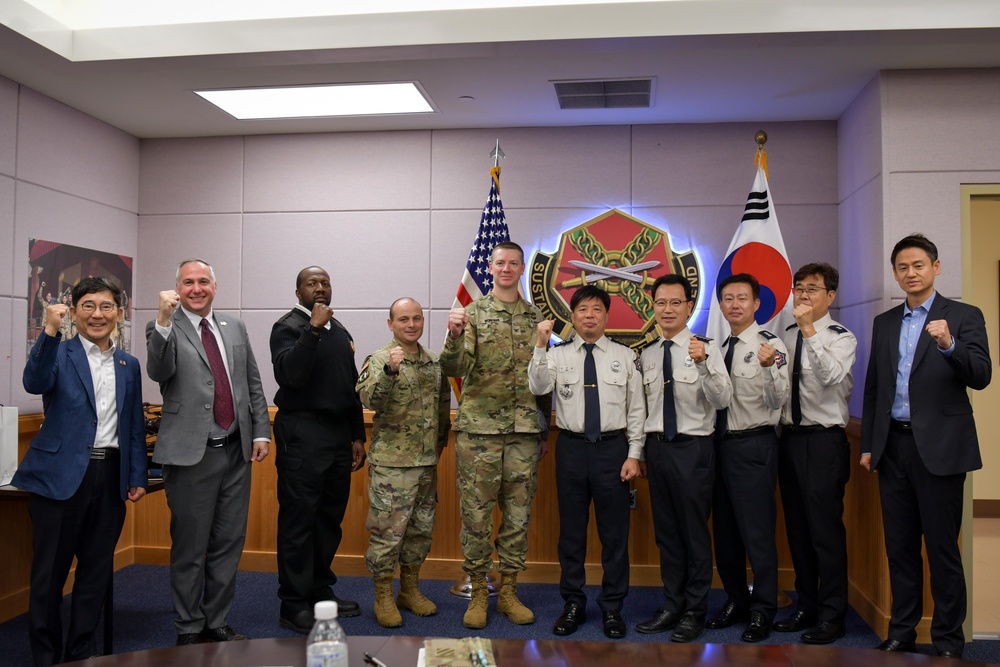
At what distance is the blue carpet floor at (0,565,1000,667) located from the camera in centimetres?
379

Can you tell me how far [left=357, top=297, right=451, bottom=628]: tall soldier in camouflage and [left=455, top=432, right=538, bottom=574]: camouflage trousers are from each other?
22cm

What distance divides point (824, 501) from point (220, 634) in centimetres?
305

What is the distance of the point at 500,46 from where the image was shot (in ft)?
12.6

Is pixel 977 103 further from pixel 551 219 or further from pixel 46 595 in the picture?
pixel 46 595

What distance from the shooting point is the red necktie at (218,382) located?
3621 millimetres

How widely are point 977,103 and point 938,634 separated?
2.80 metres

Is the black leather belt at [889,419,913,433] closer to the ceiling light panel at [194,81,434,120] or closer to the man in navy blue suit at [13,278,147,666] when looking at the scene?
the ceiling light panel at [194,81,434,120]

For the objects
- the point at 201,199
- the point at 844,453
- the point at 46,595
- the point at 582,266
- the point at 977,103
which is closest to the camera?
the point at 46,595

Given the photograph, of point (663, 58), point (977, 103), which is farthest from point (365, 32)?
point (977, 103)

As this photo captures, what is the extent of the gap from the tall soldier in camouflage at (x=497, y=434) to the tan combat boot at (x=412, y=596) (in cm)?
29

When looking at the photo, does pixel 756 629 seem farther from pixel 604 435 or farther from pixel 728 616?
pixel 604 435

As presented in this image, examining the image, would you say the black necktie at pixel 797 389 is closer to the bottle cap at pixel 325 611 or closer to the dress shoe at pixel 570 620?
the dress shoe at pixel 570 620

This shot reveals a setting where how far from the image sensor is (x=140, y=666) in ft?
6.17

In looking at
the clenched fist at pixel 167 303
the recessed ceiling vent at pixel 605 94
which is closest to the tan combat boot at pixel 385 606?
the clenched fist at pixel 167 303
